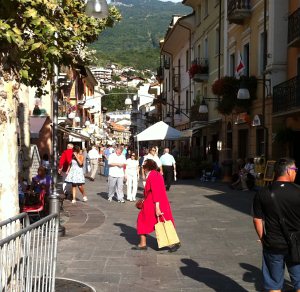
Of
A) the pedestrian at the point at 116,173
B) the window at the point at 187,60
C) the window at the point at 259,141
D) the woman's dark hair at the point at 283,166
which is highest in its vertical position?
the window at the point at 187,60

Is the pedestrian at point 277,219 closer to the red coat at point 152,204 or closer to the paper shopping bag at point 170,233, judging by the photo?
the paper shopping bag at point 170,233

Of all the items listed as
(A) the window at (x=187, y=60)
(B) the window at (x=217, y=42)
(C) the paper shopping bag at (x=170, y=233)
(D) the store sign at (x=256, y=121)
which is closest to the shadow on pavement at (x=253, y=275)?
(C) the paper shopping bag at (x=170, y=233)

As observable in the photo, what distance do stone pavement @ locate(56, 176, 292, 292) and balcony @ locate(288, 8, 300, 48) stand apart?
21.4 feet

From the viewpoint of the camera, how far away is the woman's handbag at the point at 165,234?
8.10 metres

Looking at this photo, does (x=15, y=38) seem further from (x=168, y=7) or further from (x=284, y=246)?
(x=168, y=7)

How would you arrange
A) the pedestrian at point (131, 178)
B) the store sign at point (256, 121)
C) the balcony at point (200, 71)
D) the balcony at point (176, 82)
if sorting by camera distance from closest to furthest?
the pedestrian at point (131, 178) → the store sign at point (256, 121) → the balcony at point (200, 71) → the balcony at point (176, 82)

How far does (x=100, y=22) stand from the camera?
8359 mm

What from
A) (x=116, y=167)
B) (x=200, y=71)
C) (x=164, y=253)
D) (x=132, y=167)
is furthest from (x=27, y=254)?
(x=200, y=71)

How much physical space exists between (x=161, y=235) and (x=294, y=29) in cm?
1166

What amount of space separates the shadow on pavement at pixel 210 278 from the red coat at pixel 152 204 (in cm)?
99

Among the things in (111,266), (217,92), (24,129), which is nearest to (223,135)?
(217,92)

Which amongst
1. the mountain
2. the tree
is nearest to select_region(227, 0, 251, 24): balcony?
the tree

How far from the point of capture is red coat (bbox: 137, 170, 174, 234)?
8.24 m

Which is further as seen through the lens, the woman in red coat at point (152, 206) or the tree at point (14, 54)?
the woman in red coat at point (152, 206)
